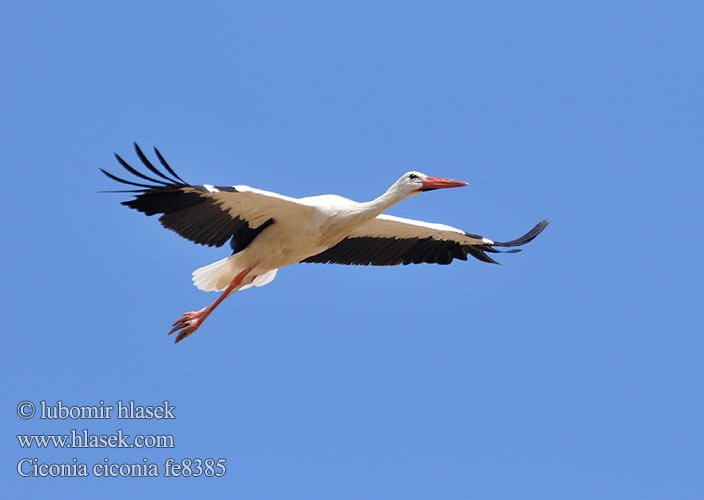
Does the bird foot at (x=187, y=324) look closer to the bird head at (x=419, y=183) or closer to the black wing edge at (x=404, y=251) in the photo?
the black wing edge at (x=404, y=251)

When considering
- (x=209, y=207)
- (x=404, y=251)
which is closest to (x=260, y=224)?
(x=209, y=207)

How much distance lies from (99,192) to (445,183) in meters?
3.29

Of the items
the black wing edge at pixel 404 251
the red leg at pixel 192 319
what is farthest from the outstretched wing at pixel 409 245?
the red leg at pixel 192 319

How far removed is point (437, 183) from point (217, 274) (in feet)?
7.86

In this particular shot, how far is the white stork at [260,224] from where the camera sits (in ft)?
31.8

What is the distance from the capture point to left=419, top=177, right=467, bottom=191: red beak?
10344 millimetres

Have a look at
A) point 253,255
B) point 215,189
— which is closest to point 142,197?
point 215,189

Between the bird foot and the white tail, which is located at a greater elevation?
the white tail

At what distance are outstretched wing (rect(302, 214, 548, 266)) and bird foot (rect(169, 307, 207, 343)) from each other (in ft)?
4.43

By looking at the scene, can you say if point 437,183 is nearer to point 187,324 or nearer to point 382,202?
point 382,202

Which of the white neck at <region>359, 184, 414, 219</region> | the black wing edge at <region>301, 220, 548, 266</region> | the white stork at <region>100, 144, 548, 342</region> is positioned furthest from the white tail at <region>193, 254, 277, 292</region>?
the white neck at <region>359, 184, 414, 219</region>

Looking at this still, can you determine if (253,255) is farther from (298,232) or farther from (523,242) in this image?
(523,242)

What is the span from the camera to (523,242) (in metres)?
11.6

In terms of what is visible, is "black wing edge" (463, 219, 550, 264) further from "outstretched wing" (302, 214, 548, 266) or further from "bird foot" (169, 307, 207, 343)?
"bird foot" (169, 307, 207, 343)
